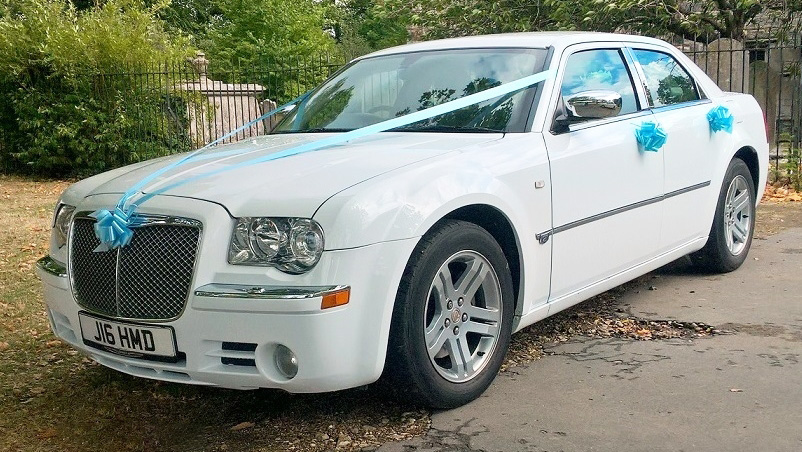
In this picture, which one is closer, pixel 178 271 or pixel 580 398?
pixel 178 271

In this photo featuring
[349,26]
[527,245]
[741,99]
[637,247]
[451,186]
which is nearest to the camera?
[451,186]

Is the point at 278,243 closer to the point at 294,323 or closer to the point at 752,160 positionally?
the point at 294,323

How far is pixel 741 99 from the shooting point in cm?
615

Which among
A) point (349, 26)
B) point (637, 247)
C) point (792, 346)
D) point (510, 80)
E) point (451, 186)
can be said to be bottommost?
point (792, 346)

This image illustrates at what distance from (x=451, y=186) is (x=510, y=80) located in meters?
1.11

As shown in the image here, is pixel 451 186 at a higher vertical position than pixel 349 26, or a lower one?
lower

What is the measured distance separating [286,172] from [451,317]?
922mm

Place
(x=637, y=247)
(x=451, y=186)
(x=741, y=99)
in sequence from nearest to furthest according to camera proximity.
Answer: (x=451, y=186)
(x=637, y=247)
(x=741, y=99)

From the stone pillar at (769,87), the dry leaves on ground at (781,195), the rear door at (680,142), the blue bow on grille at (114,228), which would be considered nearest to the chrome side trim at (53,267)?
the blue bow on grille at (114,228)

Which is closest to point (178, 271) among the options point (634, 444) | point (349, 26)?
point (634, 444)

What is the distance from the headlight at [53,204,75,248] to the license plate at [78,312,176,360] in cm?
46

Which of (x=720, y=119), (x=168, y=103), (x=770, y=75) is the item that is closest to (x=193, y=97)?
(x=168, y=103)

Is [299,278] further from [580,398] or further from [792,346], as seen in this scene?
[792,346]

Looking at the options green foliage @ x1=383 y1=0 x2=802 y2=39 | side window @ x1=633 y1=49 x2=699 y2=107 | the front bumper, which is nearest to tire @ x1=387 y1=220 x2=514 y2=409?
the front bumper
